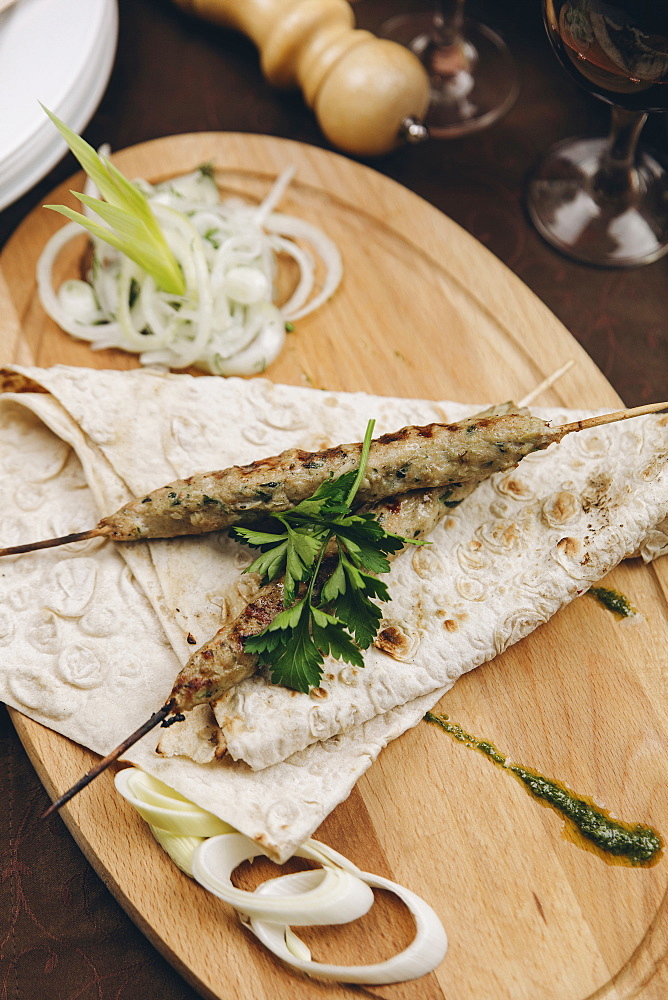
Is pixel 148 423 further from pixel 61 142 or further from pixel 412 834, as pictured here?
pixel 412 834

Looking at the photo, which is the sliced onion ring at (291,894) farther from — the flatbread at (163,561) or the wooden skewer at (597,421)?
the wooden skewer at (597,421)

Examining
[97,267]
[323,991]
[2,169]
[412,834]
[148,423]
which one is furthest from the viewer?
[97,267]

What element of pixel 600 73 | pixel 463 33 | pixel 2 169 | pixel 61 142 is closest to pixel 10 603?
pixel 2 169

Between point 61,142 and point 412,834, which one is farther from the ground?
point 61,142

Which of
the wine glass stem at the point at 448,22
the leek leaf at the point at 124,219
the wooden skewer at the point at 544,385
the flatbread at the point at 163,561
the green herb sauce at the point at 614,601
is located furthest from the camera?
the wine glass stem at the point at 448,22

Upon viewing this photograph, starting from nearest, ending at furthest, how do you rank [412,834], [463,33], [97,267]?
[412,834]
[97,267]
[463,33]

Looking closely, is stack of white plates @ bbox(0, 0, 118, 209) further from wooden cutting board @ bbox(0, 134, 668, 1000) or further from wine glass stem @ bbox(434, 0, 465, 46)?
wine glass stem @ bbox(434, 0, 465, 46)

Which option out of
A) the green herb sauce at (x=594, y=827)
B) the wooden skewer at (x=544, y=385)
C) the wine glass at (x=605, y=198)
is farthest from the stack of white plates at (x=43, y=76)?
the green herb sauce at (x=594, y=827)

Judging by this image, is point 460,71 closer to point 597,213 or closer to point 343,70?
point 343,70
